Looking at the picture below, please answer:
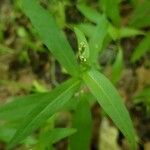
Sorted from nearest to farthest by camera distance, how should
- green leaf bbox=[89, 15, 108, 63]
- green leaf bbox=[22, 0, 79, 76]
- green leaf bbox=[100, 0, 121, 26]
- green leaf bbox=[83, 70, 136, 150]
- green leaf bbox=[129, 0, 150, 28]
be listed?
green leaf bbox=[83, 70, 136, 150] < green leaf bbox=[22, 0, 79, 76] < green leaf bbox=[89, 15, 108, 63] < green leaf bbox=[100, 0, 121, 26] < green leaf bbox=[129, 0, 150, 28]

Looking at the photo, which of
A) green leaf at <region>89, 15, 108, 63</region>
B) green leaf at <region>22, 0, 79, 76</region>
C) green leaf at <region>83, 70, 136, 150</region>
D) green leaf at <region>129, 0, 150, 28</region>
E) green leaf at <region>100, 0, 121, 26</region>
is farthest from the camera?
green leaf at <region>129, 0, 150, 28</region>

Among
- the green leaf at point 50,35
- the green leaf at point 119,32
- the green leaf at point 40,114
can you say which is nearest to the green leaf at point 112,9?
the green leaf at point 119,32

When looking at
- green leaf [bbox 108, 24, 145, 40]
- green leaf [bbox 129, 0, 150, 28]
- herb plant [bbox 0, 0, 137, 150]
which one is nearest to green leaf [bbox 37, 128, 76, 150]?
herb plant [bbox 0, 0, 137, 150]

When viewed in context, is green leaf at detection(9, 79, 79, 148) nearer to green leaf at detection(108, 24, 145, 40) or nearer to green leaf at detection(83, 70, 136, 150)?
green leaf at detection(83, 70, 136, 150)

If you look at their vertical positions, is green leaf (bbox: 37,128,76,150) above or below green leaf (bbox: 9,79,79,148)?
below

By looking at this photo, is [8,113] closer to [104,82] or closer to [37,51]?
[104,82]

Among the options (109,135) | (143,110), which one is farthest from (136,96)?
(109,135)

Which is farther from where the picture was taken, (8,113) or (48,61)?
(48,61)
